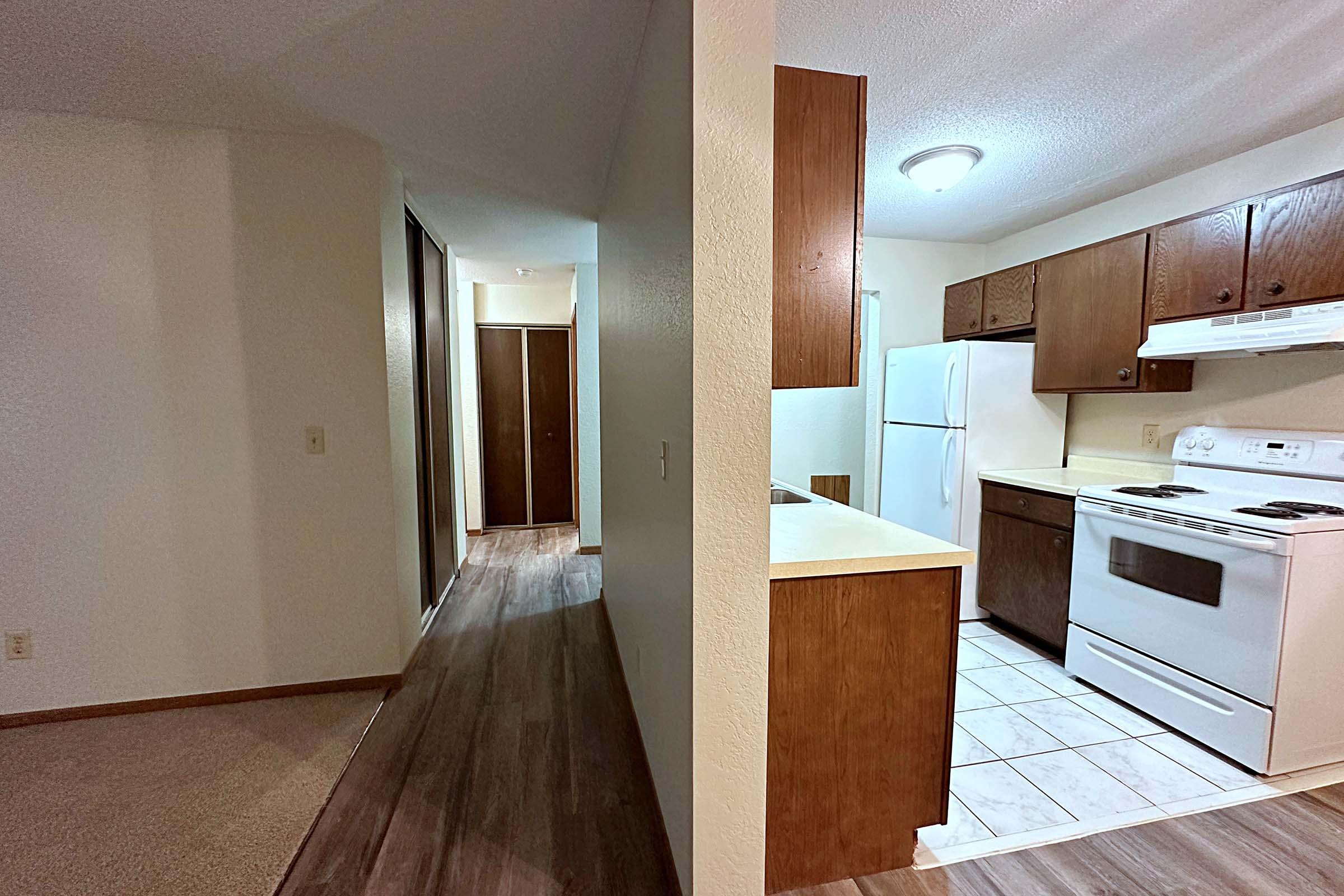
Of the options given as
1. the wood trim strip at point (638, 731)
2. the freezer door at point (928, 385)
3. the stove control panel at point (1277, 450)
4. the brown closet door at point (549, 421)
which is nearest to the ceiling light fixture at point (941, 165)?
the freezer door at point (928, 385)

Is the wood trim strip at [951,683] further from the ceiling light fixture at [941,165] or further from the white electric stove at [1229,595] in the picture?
the ceiling light fixture at [941,165]

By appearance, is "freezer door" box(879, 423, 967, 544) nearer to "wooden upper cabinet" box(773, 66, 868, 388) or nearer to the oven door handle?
the oven door handle

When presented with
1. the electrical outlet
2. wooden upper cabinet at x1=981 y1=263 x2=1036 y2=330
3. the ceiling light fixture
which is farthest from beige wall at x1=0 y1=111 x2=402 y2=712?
wooden upper cabinet at x1=981 y1=263 x2=1036 y2=330

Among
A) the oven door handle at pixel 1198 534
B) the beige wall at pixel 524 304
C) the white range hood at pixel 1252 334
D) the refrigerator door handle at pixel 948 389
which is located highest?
the beige wall at pixel 524 304

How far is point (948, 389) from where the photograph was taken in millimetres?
3195

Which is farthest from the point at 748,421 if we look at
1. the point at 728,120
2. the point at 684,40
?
the point at 684,40

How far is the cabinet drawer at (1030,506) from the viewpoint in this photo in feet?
8.80

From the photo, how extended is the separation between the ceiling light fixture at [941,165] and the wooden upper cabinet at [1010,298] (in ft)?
3.10

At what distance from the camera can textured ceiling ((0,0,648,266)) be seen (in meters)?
1.53

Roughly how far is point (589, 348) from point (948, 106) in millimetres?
2903

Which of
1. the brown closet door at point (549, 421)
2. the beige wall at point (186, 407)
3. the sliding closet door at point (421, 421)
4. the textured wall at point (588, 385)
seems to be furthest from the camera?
the brown closet door at point (549, 421)

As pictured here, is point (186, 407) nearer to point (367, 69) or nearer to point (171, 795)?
point (171, 795)

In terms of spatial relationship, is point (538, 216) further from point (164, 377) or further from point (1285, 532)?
point (1285, 532)

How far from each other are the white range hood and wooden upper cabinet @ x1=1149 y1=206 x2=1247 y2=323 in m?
0.06
